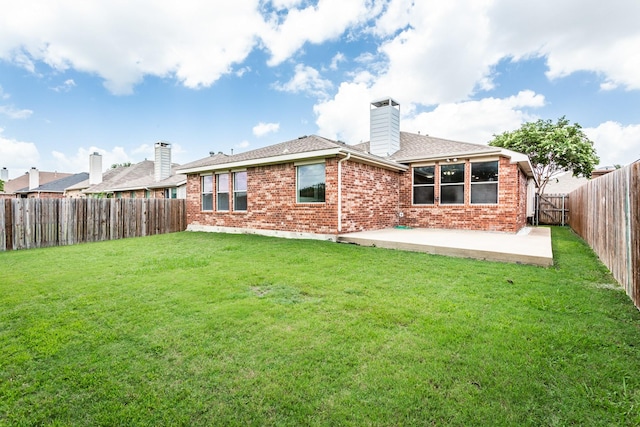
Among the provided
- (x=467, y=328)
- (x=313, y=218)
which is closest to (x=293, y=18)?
(x=313, y=218)

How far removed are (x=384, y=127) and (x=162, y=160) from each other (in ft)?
52.6

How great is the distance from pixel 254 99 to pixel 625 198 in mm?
16624

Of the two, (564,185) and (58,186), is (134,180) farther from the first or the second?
(564,185)

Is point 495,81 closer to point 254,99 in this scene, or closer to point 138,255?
point 254,99

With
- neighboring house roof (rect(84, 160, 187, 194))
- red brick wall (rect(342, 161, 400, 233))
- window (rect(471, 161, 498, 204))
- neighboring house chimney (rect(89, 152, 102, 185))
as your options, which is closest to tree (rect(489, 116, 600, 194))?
window (rect(471, 161, 498, 204))

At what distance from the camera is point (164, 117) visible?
63.6 ft

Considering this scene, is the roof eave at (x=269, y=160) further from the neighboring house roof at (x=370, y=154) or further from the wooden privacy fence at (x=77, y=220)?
the wooden privacy fence at (x=77, y=220)

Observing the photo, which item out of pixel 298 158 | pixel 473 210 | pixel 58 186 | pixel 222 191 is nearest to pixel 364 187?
pixel 298 158

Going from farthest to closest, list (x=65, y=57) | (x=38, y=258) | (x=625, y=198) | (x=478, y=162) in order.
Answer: (x=65, y=57) < (x=478, y=162) < (x=38, y=258) < (x=625, y=198)

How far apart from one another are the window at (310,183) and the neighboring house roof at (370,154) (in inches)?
17.7

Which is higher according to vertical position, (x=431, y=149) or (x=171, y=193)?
(x=431, y=149)

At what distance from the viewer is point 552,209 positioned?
17.1m

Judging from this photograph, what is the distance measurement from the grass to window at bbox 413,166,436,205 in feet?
21.8

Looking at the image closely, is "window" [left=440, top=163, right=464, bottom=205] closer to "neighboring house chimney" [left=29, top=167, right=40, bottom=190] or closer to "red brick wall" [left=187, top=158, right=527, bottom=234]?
"red brick wall" [left=187, top=158, right=527, bottom=234]
